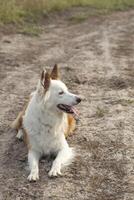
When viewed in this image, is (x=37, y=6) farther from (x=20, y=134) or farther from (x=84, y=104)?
(x=20, y=134)

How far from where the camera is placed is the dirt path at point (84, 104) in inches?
227

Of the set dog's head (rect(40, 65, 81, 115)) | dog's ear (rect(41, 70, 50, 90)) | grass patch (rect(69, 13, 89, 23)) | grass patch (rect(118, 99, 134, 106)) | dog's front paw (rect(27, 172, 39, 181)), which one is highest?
grass patch (rect(69, 13, 89, 23))

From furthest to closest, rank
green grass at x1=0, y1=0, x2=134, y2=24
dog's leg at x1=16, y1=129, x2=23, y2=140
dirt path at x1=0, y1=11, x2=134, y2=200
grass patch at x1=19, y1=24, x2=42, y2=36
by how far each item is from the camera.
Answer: green grass at x1=0, y1=0, x2=134, y2=24 → grass patch at x1=19, y1=24, x2=42, y2=36 → dog's leg at x1=16, y1=129, x2=23, y2=140 → dirt path at x1=0, y1=11, x2=134, y2=200

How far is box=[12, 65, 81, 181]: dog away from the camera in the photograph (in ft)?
20.6

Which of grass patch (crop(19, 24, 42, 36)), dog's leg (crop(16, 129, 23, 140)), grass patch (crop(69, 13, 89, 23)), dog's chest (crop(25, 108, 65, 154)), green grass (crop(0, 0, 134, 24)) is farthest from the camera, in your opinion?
grass patch (crop(69, 13, 89, 23))

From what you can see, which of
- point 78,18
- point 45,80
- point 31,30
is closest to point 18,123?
point 45,80

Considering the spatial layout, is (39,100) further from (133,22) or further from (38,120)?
(133,22)

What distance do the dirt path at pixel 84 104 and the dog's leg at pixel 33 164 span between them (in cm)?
8

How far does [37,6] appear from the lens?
17172 millimetres

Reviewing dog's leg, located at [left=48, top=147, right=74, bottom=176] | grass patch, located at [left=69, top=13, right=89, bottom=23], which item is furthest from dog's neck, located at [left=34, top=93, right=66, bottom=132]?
grass patch, located at [left=69, top=13, right=89, bottom=23]

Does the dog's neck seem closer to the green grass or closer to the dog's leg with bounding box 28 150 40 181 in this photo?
the dog's leg with bounding box 28 150 40 181

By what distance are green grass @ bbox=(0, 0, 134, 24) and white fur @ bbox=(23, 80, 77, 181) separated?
8878 millimetres

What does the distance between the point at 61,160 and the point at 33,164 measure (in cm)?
33

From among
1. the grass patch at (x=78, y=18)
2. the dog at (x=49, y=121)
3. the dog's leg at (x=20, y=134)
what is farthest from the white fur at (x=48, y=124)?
the grass patch at (x=78, y=18)
